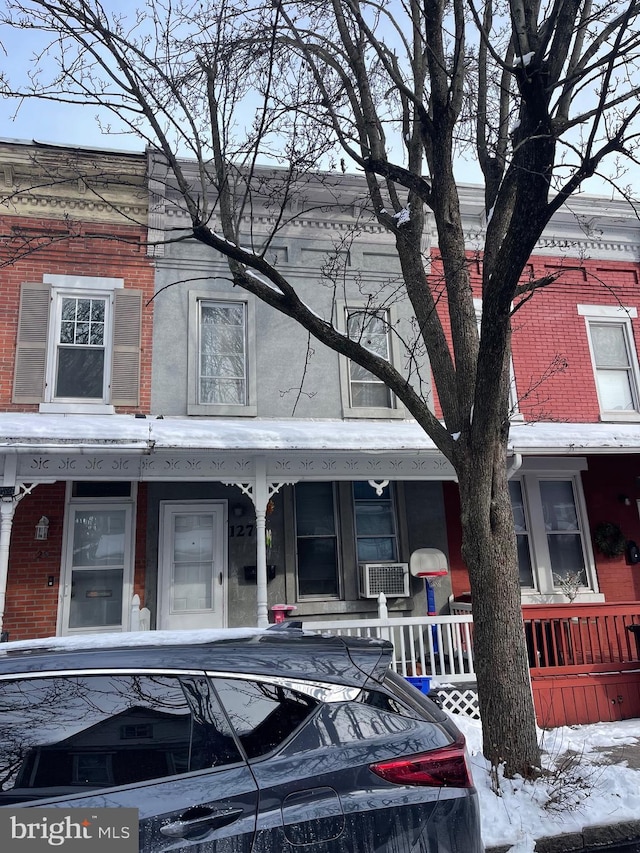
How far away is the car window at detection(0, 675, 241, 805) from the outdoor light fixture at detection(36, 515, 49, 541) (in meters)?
6.63

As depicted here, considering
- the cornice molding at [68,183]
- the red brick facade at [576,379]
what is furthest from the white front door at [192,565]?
the cornice molding at [68,183]

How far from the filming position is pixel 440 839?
2.29 metres

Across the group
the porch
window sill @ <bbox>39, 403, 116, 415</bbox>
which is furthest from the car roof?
window sill @ <bbox>39, 403, 116, 415</bbox>

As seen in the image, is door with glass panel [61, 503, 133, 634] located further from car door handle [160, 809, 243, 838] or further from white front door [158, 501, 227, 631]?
car door handle [160, 809, 243, 838]

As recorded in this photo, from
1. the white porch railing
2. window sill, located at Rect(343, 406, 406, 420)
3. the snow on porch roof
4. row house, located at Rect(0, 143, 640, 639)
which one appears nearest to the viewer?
the snow on porch roof

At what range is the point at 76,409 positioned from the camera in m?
8.88

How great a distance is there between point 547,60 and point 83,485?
7391mm

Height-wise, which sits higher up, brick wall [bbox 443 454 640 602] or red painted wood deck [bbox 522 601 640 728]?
brick wall [bbox 443 454 640 602]

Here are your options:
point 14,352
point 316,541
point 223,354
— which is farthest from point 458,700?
point 14,352

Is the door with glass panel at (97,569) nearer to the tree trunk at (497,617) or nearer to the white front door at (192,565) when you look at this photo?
the white front door at (192,565)

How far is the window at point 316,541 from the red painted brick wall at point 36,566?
225 cm

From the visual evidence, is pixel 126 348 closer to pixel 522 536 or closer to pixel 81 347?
pixel 81 347

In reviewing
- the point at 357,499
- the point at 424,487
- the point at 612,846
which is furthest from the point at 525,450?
the point at 612,846

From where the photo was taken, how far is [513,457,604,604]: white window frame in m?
9.85
